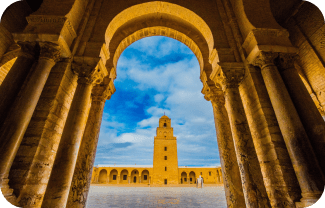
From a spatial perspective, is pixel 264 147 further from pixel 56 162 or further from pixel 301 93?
pixel 56 162

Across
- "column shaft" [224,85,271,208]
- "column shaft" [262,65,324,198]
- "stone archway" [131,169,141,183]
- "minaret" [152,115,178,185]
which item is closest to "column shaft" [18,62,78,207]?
"column shaft" [224,85,271,208]

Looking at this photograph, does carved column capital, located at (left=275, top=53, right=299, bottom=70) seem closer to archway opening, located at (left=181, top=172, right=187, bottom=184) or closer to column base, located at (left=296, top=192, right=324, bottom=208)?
column base, located at (left=296, top=192, right=324, bottom=208)

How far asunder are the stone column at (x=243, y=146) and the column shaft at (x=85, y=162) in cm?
412

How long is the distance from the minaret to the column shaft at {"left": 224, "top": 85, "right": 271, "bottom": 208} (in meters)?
27.6

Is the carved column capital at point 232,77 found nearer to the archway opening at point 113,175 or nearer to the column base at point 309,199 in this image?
the column base at point 309,199

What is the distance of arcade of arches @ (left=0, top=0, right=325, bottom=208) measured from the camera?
329 cm

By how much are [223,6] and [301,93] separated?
15.4ft

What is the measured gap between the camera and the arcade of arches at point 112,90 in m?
3.29

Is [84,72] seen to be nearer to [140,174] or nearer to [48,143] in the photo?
[48,143]

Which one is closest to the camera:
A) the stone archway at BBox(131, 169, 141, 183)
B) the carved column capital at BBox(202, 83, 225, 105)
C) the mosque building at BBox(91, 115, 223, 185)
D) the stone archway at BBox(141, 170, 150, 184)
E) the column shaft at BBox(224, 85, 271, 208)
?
the column shaft at BBox(224, 85, 271, 208)

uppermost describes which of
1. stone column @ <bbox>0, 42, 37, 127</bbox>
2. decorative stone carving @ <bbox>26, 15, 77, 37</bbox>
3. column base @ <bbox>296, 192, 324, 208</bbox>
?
decorative stone carving @ <bbox>26, 15, 77, 37</bbox>

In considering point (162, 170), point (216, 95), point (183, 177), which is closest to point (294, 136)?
point (216, 95)

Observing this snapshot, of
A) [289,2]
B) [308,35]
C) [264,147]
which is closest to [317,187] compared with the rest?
[264,147]

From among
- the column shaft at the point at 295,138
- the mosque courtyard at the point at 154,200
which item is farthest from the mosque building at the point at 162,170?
the column shaft at the point at 295,138
